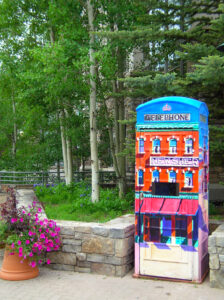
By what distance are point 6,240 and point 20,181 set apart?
13318 millimetres

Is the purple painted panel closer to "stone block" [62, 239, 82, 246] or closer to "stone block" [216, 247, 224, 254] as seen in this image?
"stone block" [216, 247, 224, 254]

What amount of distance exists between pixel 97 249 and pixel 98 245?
0.07m

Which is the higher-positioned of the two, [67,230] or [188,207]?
[188,207]

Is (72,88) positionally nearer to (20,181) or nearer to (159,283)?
(159,283)

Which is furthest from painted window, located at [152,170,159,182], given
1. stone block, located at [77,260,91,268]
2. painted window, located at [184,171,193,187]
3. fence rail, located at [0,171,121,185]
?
fence rail, located at [0,171,121,185]

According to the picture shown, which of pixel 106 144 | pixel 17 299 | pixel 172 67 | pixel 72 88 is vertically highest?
pixel 172 67

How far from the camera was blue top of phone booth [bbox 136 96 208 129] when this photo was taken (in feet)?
18.6

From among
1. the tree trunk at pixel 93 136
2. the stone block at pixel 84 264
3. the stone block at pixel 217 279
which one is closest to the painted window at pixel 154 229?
the stone block at pixel 217 279

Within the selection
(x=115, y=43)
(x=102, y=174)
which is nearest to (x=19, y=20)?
(x=115, y=43)

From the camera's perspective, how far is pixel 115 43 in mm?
10062

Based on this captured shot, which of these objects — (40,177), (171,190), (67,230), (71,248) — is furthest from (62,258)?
(40,177)

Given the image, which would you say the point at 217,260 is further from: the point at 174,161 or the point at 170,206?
the point at 174,161

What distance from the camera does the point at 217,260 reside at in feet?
17.8

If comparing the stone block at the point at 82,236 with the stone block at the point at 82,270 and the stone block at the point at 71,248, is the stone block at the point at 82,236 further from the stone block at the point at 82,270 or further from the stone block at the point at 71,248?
the stone block at the point at 82,270
